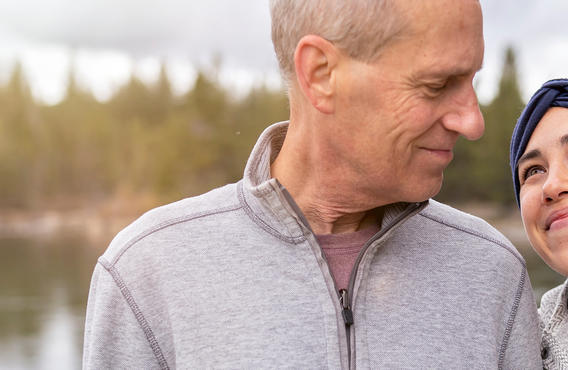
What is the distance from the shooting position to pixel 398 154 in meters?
1.22

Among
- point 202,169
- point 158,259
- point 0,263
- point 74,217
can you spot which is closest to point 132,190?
point 74,217

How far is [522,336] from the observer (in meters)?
1.35

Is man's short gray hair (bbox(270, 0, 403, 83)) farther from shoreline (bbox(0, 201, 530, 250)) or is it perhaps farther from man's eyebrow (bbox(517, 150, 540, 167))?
shoreline (bbox(0, 201, 530, 250))

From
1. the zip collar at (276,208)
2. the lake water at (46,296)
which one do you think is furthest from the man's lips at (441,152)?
the lake water at (46,296)

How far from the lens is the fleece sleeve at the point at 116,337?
48.4 inches

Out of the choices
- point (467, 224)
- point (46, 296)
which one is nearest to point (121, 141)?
point (46, 296)

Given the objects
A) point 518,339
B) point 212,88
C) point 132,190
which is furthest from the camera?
point 132,190

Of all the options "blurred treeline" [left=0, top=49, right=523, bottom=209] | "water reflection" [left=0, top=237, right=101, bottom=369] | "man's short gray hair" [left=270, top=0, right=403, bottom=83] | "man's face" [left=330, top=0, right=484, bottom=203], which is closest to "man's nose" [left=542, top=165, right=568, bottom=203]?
"man's face" [left=330, top=0, right=484, bottom=203]

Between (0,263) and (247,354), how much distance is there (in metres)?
42.5

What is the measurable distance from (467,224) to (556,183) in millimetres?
184

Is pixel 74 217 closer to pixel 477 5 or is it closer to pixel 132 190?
pixel 132 190

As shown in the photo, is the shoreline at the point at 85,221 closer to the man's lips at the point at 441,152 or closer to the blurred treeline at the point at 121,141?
the blurred treeline at the point at 121,141

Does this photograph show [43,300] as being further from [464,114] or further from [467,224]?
[464,114]

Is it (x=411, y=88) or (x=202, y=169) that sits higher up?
(x=202, y=169)
